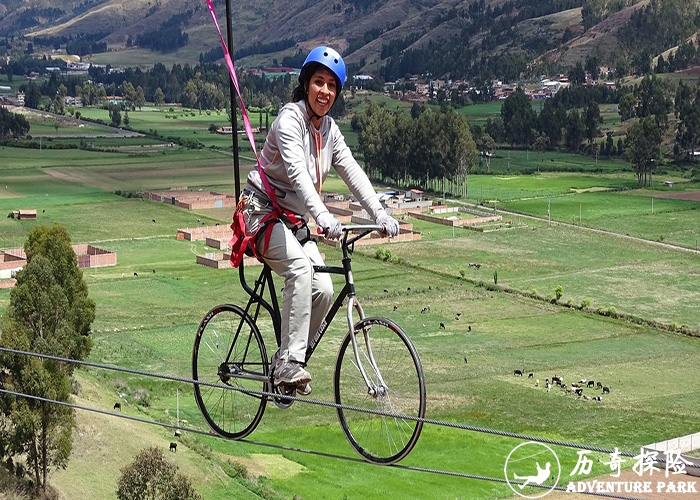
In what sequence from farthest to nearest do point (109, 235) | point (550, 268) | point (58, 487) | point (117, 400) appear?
point (109, 235) → point (550, 268) → point (117, 400) → point (58, 487)

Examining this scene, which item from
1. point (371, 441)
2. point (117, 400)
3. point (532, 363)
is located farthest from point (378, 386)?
point (532, 363)

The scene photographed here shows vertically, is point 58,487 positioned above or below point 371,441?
below

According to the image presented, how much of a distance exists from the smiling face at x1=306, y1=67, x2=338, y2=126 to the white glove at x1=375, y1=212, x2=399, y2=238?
2.84 feet

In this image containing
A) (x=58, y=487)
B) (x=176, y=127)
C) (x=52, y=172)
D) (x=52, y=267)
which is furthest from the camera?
(x=176, y=127)

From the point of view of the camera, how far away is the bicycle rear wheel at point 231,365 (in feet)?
31.9

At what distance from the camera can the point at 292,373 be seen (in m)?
8.99

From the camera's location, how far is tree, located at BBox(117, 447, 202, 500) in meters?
29.5

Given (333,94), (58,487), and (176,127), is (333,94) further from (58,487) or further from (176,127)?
(176,127)

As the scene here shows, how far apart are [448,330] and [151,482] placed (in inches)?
1033

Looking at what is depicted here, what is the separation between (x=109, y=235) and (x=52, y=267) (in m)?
36.0

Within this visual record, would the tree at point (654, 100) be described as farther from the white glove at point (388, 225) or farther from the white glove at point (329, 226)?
the white glove at point (329, 226)

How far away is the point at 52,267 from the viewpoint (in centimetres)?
4288

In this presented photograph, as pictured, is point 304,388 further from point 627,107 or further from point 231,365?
point 627,107

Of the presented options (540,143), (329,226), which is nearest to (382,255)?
(329,226)
